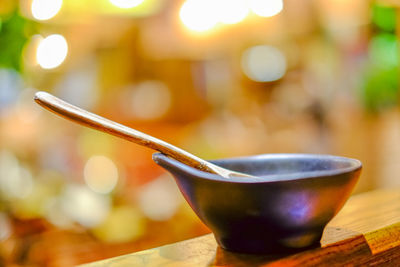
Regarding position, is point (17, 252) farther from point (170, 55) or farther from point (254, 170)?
point (170, 55)

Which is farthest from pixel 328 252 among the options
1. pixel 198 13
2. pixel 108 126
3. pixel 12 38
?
pixel 198 13

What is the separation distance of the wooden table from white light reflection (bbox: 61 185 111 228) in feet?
6.93

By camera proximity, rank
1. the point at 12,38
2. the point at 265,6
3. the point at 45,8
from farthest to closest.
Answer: the point at 265,6, the point at 45,8, the point at 12,38

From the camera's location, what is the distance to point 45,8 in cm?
301

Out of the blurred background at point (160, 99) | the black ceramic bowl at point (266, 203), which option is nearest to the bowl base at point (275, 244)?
the black ceramic bowl at point (266, 203)

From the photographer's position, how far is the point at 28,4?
2838 mm

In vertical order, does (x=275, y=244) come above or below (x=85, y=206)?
above

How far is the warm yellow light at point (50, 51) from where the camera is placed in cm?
330

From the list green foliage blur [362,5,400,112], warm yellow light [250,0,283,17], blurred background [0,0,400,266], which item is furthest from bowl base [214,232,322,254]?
green foliage blur [362,5,400,112]

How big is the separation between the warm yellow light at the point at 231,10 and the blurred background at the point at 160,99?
0.04 ft

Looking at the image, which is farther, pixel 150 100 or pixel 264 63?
pixel 264 63

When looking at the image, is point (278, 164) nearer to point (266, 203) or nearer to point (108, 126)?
point (266, 203)

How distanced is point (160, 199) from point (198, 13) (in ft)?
4.94

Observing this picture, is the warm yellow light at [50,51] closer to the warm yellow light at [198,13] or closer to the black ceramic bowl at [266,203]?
the warm yellow light at [198,13]
